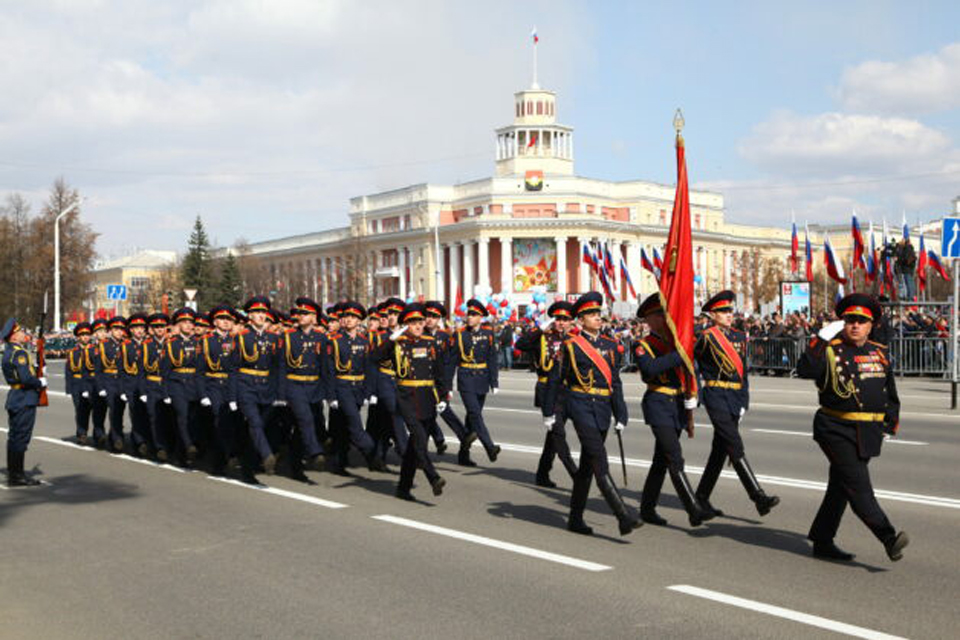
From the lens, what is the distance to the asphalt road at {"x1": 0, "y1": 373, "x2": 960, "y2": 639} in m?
6.13

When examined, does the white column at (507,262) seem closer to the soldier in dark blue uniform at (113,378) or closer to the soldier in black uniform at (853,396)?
the soldier in dark blue uniform at (113,378)

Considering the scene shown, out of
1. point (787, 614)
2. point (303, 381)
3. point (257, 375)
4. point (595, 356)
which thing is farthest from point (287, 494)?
point (787, 614)

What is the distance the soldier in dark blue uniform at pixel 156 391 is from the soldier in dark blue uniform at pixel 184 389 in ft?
0.62

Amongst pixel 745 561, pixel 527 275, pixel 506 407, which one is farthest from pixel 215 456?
pixel 527 275

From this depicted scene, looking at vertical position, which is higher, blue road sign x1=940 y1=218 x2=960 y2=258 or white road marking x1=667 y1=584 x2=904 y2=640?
blue road sign x1=940 y1=218 x2=960 y2=258

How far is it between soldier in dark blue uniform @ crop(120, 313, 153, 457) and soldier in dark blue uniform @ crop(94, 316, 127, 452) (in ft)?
0.48

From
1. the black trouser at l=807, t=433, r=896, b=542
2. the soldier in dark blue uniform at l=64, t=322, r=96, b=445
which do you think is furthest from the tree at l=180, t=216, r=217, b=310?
the black trouser at l=807, t=433, r=896, b=542

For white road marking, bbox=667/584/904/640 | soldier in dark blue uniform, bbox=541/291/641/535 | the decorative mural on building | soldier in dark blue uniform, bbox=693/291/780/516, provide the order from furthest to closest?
1. the decorative mural on building
2. soldier in dark blue uniform, bbox=693/291/780/516
3. soldier in dark blue uniform, bbox=541/291/641/535
4. white road marking, bbox=667/584/904/640

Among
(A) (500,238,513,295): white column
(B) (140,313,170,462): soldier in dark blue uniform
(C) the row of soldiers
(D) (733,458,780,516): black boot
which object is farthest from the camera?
(A) (500,238,513,295): white column

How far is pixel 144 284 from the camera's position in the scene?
124 m

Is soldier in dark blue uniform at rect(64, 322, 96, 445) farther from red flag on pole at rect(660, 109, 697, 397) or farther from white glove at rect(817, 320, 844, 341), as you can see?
white glove at rect(817, 320, 844, 341)

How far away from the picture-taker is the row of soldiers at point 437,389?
288 inches

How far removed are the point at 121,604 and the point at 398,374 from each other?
408 centimetres

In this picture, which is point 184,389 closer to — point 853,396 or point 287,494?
point 287,494
